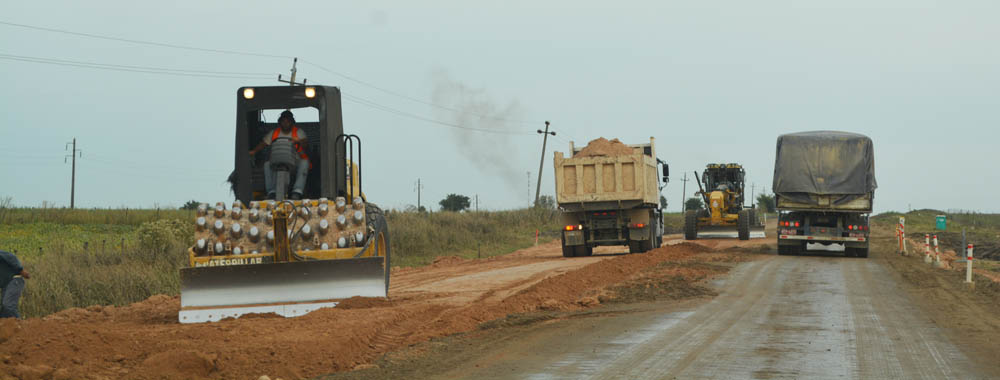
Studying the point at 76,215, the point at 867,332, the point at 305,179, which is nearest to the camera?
the point at 867,332

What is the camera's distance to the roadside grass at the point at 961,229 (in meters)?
34.2

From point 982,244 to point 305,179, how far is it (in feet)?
109

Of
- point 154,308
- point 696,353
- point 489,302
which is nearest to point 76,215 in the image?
point 154,308

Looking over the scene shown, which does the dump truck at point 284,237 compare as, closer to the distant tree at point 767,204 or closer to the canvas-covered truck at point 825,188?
the canvas-covered truck at point 825,188

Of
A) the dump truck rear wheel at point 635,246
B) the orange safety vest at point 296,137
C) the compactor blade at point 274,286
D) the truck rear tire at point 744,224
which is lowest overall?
the compactor blade at point 274,286

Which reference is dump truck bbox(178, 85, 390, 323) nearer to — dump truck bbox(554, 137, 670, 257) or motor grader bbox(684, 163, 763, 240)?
dump truck bbox(554, 137, 670, 257)

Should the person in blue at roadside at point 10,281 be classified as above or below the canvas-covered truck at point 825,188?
below

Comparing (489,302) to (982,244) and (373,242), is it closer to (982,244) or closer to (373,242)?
(373,242)

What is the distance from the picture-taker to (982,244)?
36.8m

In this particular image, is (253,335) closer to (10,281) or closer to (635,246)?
(10,281)

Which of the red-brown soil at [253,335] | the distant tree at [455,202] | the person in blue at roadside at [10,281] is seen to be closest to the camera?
the red-brown soil at [253,335]

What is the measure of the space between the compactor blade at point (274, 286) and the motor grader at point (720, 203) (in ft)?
91.0

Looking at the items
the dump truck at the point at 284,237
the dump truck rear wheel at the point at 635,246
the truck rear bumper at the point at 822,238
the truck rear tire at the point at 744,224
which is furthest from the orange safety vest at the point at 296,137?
the truck rear tire at the point at 744,224

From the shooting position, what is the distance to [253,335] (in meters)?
9.23
